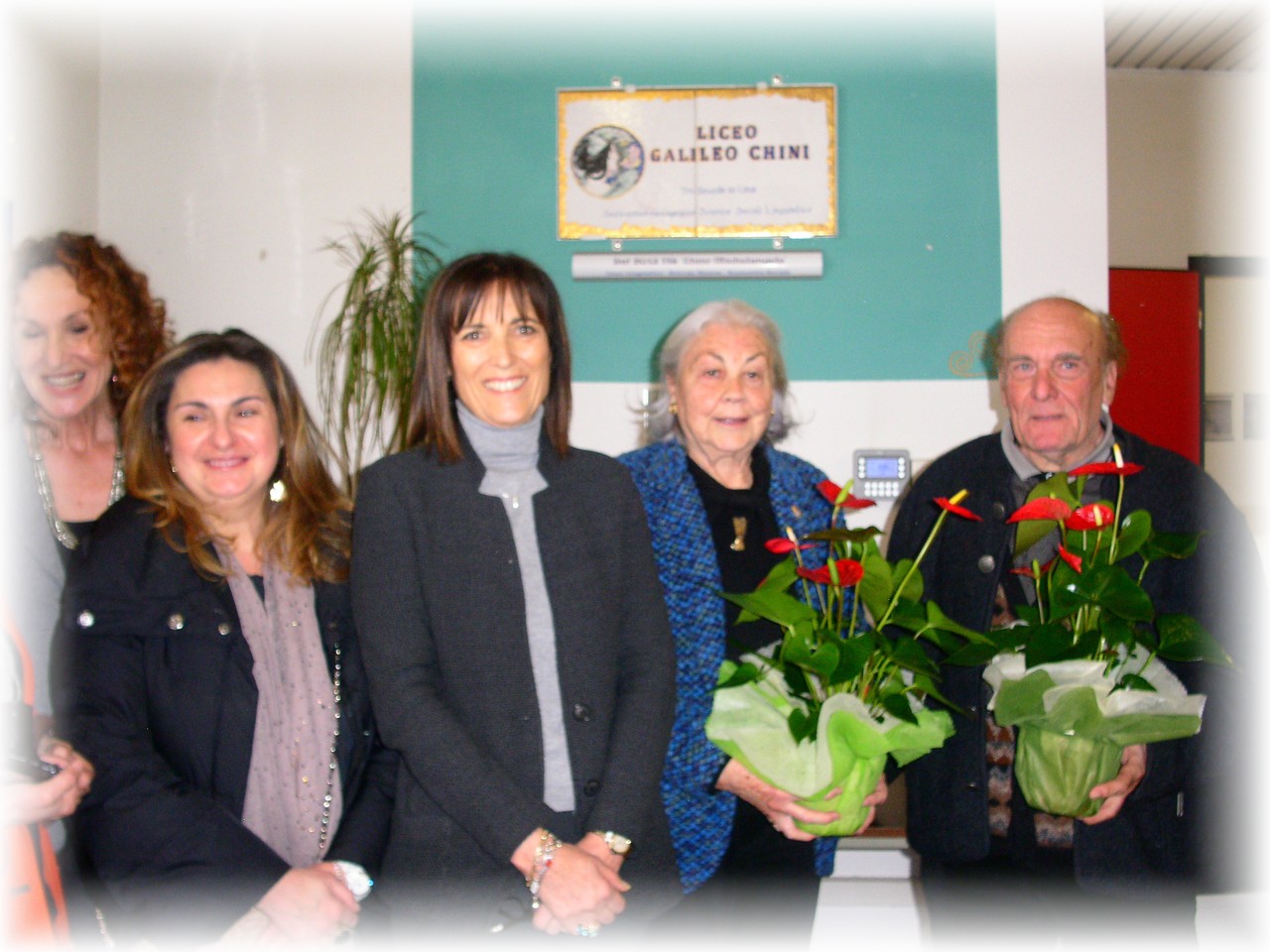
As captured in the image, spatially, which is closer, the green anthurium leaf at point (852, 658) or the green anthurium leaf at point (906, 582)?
the green anthurium leaf at point (852, 658)

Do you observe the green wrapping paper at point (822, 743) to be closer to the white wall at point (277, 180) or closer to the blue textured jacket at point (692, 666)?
the blue textured jacket at point (692, 666)

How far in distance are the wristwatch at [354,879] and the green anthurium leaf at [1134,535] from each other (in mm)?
1268

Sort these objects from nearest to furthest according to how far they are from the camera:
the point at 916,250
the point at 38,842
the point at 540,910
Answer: the point at 540,910
the point at 38,842
the point at 916,250

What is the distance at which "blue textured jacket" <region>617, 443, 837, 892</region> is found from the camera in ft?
5.95

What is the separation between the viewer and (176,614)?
1.62 metres

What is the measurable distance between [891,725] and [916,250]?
2.43 m

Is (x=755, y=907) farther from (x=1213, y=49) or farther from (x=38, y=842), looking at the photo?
(x=1213, y=49)

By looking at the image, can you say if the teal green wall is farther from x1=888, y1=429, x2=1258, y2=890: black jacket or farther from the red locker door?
the red locker door

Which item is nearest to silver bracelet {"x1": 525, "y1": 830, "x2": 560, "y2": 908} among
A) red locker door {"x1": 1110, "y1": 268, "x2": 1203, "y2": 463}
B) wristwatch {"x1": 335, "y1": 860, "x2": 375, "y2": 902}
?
wristwatch {"x1": 335, "y1": 860, "x2": 375, "y2": 902}

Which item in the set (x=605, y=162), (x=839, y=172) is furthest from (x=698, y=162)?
(x=839, y=172)

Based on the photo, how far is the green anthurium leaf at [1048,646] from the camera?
1.61 meters

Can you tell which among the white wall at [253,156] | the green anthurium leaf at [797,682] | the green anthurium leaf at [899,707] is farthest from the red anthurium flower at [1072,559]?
the white wall at [253,156]

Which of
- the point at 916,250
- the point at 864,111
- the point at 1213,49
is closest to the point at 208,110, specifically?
the point at 864,111

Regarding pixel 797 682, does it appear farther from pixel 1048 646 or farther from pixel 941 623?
pixel 1048 646
